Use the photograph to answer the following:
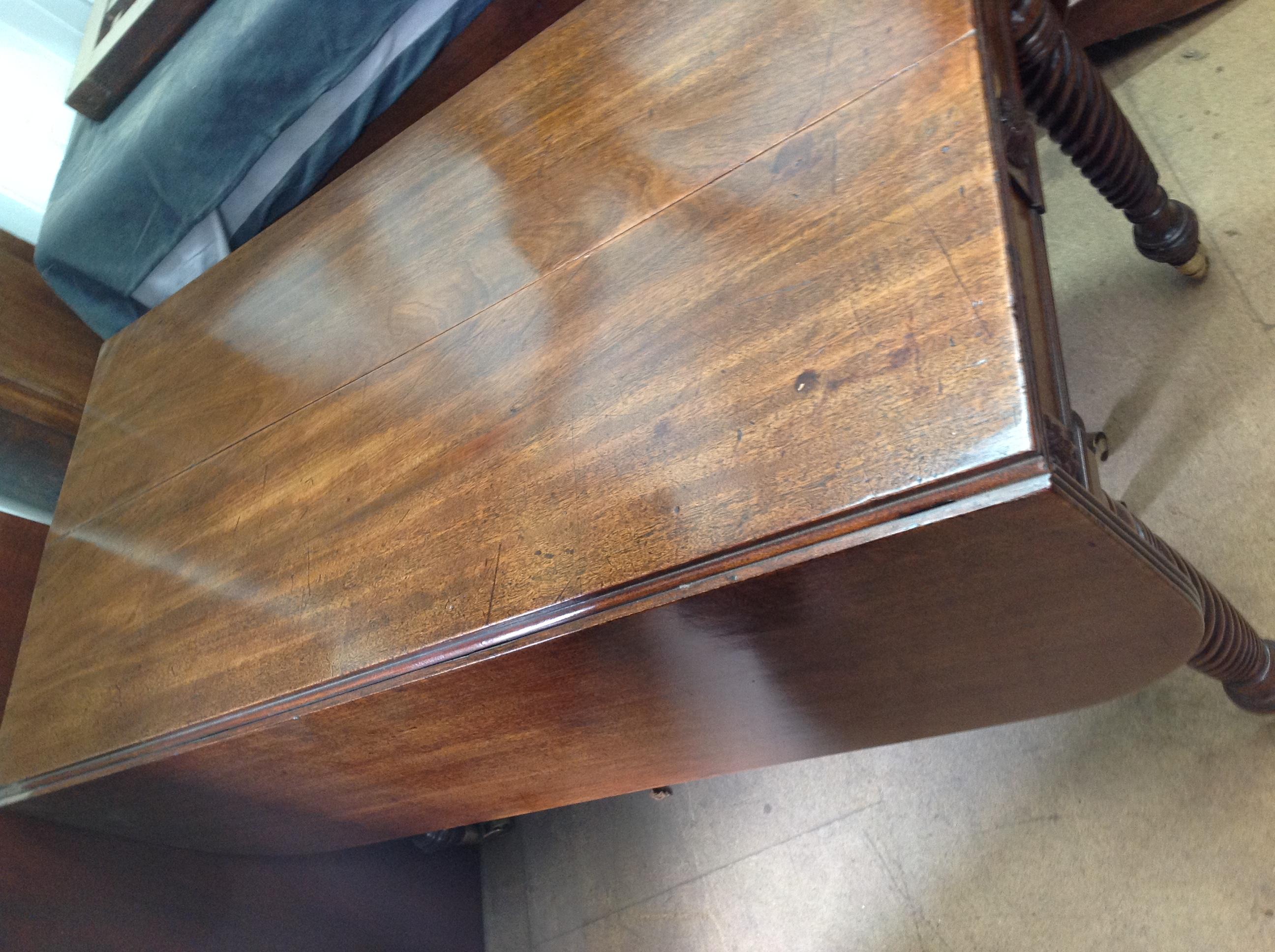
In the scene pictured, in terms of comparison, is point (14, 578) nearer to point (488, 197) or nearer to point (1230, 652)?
point (488, 197)

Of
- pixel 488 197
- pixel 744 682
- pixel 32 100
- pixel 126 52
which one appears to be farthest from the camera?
pixel 32 100

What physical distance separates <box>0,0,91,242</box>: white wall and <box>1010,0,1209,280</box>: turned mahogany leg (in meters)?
1.70

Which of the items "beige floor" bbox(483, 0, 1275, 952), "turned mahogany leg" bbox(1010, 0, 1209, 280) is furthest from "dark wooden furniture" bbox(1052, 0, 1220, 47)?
"turned mahogany leg" bbox(1010, 0, 1209, 280)

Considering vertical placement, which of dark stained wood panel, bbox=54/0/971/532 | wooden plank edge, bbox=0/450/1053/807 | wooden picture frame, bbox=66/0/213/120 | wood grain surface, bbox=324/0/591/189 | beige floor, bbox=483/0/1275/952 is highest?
wooden picture frame, bbox=66/0/213/120

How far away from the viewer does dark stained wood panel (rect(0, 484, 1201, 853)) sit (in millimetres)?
534

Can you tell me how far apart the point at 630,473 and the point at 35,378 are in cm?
127

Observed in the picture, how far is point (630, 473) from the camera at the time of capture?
2.08ft

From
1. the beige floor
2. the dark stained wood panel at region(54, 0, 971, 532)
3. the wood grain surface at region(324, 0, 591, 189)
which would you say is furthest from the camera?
the wood grain surface at region(324, 0, 591, 189)

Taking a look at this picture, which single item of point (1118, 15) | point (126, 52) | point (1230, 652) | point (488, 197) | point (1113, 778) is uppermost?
point (126, 52)

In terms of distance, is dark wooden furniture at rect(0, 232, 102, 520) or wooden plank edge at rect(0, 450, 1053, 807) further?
dark wooden furniture at rect(0, 232, 102, 520)

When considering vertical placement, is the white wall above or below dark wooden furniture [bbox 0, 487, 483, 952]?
above

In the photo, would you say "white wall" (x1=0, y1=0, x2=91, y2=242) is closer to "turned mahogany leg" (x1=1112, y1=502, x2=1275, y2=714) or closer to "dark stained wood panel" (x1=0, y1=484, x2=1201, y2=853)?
"dark stained wood panel" (x1=0, y1=484, x2=1201, y2=853)

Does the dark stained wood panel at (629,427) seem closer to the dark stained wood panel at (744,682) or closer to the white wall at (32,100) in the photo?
the dark stained wood panel at (744,682)

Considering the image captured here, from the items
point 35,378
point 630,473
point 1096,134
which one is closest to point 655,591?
point 630,473
